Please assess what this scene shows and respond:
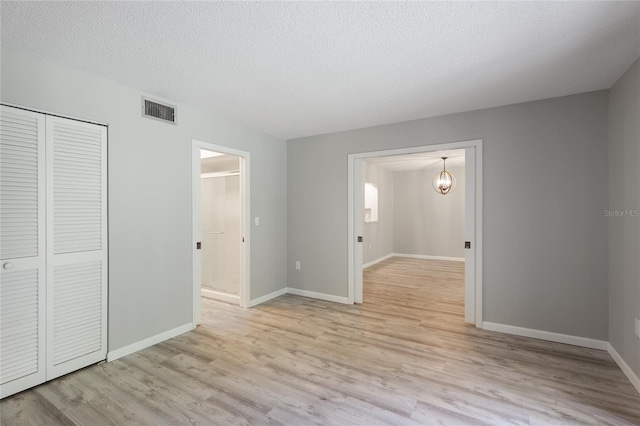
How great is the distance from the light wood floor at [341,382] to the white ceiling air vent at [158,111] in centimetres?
222

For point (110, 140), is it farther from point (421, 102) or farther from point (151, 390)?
point (421, 102)

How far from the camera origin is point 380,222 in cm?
770

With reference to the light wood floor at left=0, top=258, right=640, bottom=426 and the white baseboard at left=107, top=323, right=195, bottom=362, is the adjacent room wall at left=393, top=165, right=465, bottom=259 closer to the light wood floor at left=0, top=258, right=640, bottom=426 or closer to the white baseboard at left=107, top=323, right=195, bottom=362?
the light wood floor at left=0, top=258, right=640, bottom=426

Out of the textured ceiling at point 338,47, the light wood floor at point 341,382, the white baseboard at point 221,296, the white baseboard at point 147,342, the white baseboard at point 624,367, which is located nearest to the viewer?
the textured ceiling at point 338,47

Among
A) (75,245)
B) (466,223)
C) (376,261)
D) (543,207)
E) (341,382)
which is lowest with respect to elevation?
(341,382)

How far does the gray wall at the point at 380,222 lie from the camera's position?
6984 mm

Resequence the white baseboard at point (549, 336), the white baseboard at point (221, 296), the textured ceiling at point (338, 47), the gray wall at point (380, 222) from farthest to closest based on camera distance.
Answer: the gray wall at point (380, 222) < the white baseboard at point (221, 296) < the white baseboard at point (549, 336) < the textured ceiling at point (338, 47)

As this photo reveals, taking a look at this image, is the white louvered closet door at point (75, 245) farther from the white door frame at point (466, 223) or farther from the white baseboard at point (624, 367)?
the white baseboard at point (624, 367)

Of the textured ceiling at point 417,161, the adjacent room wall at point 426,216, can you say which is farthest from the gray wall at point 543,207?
the adjacent room wall at point 426,216

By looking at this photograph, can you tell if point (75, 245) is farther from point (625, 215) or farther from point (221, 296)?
point (625, 215)

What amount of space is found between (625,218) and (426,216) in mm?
5726

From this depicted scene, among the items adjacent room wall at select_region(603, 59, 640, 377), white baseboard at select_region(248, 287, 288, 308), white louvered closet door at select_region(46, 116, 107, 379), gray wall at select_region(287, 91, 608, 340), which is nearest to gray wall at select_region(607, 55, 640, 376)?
adjacent room wall at select_region(603, 59, 640, 377)

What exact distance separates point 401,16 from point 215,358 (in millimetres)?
2951

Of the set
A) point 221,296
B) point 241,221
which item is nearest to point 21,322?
point 241,221
